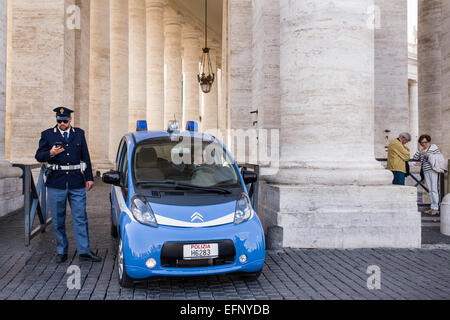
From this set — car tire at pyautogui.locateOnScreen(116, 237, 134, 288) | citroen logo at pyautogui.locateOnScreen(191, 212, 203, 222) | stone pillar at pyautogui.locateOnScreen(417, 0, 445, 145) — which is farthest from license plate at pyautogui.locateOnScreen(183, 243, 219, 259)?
stone pillar at pyautogui.locateOnScreen(417, 0, 445, 145)

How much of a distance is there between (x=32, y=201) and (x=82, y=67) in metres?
9.30

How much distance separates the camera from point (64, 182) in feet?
19.8

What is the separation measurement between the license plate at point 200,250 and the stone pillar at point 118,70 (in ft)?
56.5

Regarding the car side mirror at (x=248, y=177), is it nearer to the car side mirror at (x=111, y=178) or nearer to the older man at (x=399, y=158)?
the car side mirror at (x=111, y=178)

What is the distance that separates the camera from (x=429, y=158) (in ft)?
35.8

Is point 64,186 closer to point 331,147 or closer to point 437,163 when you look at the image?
point 331,147

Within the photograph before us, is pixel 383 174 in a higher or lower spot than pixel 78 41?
lower

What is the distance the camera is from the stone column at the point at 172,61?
3022 cm

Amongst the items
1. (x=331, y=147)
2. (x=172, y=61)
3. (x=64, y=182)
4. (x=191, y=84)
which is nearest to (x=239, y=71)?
(x=331, y=147)

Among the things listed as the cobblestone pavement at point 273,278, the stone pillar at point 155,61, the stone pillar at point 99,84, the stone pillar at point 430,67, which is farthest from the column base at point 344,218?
the stone pillar at point 155,61

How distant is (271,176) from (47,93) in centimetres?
732

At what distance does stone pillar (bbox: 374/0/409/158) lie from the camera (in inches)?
532
